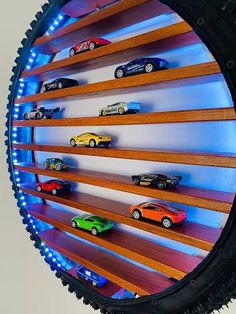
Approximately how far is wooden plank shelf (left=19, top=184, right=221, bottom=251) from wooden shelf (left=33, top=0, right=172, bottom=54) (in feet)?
1.57

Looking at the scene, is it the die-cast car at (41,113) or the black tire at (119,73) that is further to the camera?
the die-cast car at (41,113)

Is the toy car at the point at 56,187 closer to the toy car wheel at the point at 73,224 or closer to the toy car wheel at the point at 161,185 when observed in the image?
the toy car wheel at the point at 73,224

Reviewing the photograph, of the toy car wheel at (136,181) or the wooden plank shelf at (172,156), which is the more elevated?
the wooden plank shelf at (172,156)

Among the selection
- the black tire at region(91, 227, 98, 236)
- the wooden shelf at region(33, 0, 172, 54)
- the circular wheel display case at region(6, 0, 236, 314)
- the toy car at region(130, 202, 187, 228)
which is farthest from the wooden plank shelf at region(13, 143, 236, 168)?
the wooden shelf at region(33, 0, 172, 54)

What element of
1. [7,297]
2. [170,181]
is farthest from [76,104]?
[7,297]

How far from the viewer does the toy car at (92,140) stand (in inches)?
32.2

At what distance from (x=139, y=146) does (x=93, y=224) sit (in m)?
0.27

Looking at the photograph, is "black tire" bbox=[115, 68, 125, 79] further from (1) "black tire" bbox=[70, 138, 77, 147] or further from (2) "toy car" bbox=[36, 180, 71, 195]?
(2) "toy car" bbox=[36, 180, 71, 195]

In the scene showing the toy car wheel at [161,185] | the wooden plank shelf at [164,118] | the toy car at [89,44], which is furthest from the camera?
the toy car at [89,44]

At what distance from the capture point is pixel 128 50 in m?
0.71

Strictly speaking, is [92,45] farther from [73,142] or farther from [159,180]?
[159,180]

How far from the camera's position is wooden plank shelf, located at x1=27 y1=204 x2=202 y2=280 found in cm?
69

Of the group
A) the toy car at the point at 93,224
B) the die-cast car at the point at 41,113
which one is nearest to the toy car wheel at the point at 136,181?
the toy car at the point at 93,224

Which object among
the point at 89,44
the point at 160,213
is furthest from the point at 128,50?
the point at 160,213
